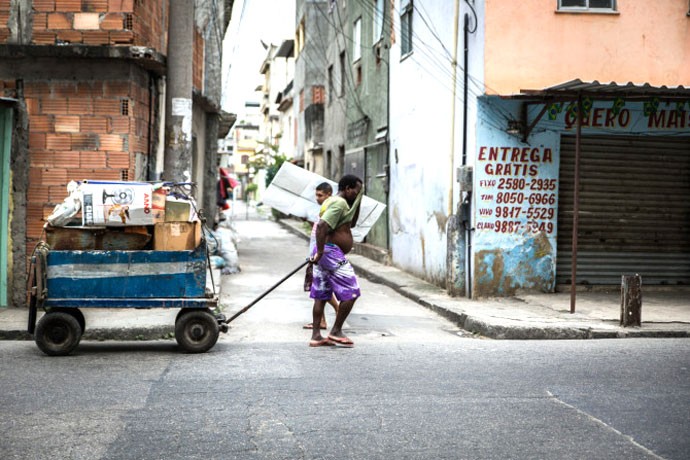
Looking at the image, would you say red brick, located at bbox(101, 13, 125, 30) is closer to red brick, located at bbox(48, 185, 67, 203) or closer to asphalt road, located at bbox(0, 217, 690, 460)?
red brick, located at bbox(48, 185, 67, 203)

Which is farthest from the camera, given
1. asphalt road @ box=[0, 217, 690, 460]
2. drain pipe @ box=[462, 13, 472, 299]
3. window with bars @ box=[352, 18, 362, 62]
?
window with bars @ box=[352, 18, 362, 62]

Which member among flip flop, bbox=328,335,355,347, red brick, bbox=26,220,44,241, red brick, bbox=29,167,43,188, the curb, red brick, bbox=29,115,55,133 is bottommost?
the curb

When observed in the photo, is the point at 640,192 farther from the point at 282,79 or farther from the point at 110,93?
the point at 282,79

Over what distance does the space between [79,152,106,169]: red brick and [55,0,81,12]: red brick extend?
70.5 inches

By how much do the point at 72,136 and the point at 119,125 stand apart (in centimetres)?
59

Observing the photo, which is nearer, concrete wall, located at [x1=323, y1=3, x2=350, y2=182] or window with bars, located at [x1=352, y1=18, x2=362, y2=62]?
window with bars, located at [x1=352, y1=18, x2=362, y2=62]

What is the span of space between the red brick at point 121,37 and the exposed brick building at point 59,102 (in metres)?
0.01

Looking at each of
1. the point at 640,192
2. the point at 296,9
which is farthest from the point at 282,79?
the point at 640,192

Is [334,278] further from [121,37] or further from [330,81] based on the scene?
[330,81]

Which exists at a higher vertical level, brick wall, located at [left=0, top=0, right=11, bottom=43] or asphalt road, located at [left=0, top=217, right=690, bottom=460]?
brick wall, located at [left=0, top=0, right=11, bottom=43]

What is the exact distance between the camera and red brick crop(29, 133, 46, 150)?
10.4 meters

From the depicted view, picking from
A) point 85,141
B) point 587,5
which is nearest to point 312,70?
point 587,5

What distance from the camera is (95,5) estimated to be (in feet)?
34.0

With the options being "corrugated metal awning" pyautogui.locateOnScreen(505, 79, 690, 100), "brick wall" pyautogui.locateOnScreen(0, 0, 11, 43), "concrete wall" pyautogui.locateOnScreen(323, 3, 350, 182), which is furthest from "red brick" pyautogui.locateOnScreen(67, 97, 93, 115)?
"concrete wall" pyautogui.locateOnScreen(323, 3, 350, 182)
